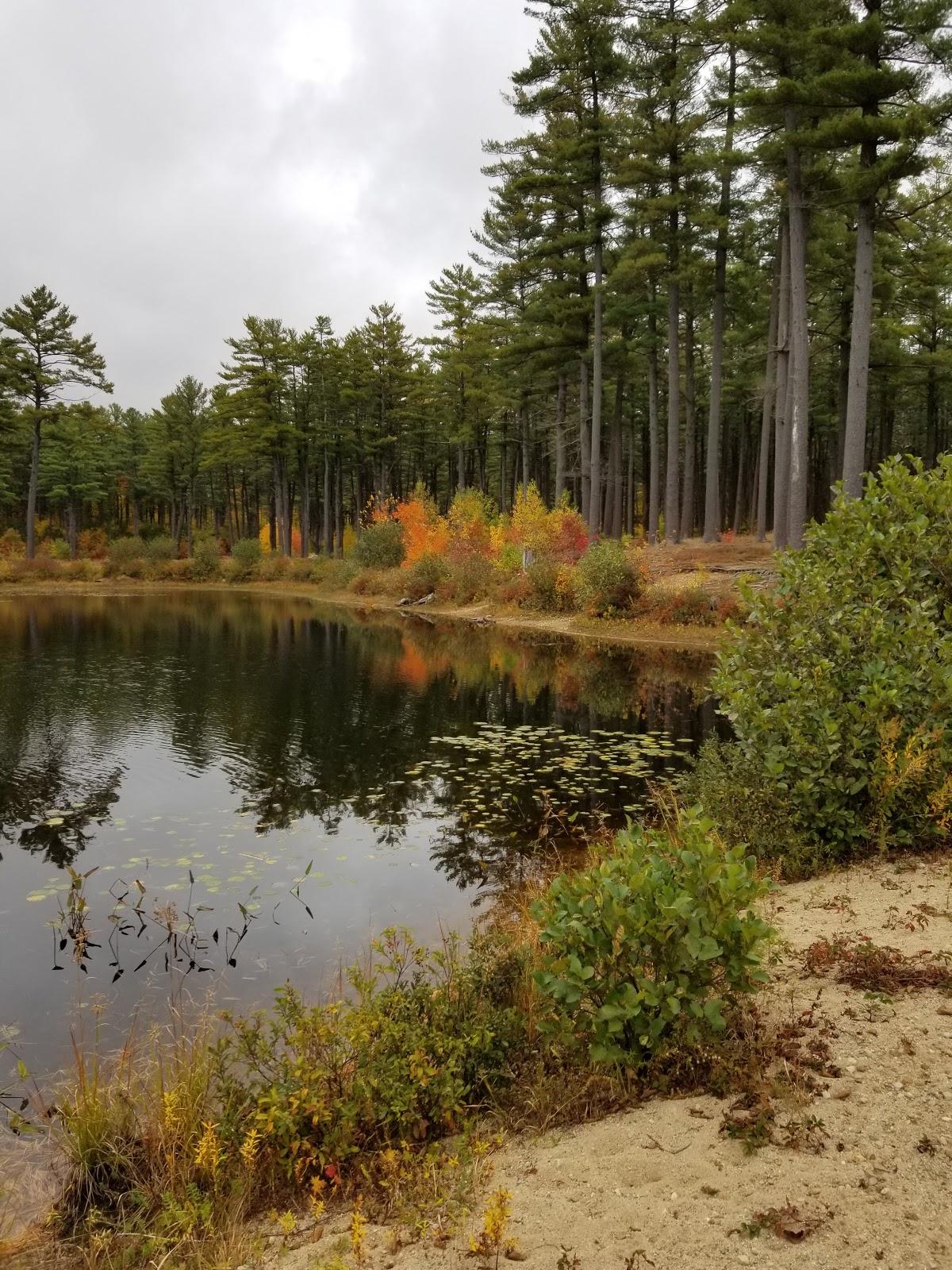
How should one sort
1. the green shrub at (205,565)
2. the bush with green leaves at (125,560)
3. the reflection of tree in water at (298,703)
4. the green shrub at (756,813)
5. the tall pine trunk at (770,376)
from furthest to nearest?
1. the green shrub at (205,565)
2. the bush with green leaves at (125,560)
3. the tall pine trunk at (770,376)
4. the reflection of tree in water at (298,703)
5. the green shrub at (756,813)

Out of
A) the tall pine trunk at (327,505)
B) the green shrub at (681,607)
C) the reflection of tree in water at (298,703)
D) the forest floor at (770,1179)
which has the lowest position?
the reflection of tree in water at (298,703)

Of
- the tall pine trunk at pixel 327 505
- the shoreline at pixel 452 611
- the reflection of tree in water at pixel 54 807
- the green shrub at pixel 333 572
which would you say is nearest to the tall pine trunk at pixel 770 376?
the shoreline at pixel 452 611

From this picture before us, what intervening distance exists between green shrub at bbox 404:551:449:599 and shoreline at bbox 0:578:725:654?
3.97ft

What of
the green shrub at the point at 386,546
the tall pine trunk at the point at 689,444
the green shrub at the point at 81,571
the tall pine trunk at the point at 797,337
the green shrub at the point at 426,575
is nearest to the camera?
the tall pine trunk at the point at 797,337

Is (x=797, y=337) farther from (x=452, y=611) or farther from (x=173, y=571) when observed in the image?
(x=173, y=571)

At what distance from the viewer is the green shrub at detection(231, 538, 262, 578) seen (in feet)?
174

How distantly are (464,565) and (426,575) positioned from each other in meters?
2.82

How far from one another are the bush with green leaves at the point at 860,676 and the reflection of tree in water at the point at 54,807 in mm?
7123

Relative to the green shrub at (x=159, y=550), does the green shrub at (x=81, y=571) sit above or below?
below

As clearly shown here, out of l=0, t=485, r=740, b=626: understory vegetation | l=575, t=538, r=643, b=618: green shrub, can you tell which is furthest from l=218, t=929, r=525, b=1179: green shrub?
l=575, t=538, r=643, b=618: green shrub

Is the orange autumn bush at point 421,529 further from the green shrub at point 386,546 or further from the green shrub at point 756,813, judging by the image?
the green shrub at point 756,813

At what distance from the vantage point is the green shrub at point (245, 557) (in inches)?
2084

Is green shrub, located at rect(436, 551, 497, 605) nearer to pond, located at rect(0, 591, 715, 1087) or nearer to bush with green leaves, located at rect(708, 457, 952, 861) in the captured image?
pond, located at rect(0, 591, 715, 1087)

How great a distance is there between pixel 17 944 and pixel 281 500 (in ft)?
170
